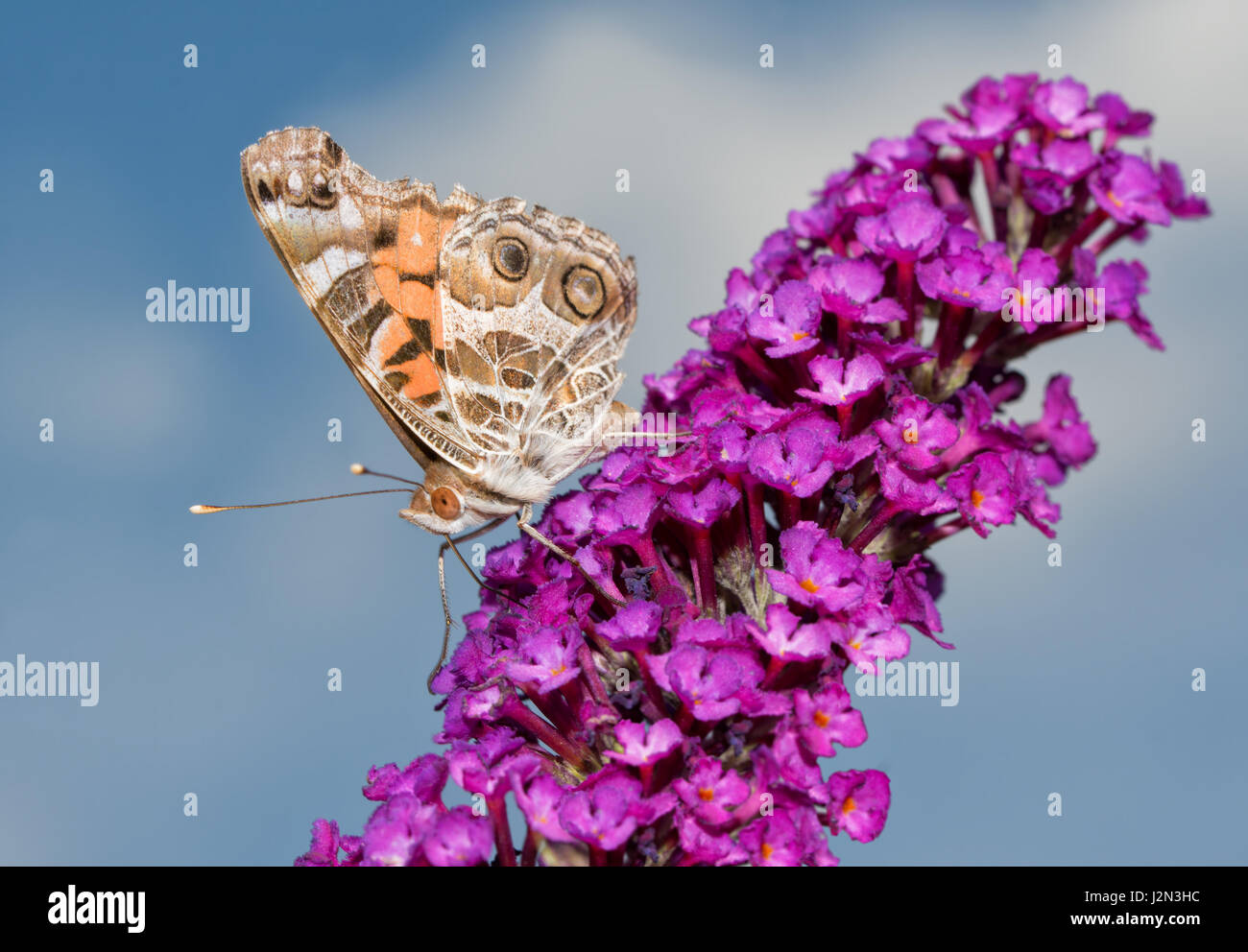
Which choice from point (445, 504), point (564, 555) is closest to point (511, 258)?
point (445, 504)

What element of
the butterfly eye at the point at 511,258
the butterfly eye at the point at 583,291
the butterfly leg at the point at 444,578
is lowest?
the butterfly leg at the point at 444,578

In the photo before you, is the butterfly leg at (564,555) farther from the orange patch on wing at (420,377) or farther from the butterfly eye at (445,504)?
the orange patch on wing at (420,377)

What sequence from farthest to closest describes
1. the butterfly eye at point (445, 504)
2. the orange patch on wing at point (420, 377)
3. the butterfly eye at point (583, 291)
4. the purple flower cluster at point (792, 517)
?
the butterfly eye at point (583, 291)
the orange patch on wing at point (420, 377)
the butterfly eye at point (445, 504)
the purple flower cluster at point (792, 517)

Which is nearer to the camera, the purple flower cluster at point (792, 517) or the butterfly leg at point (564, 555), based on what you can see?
the purple flower cluster at point (792, 517)

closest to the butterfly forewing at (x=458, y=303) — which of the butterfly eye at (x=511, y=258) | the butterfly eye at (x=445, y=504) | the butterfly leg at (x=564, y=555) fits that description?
the butterfly eye at (x=511, y=258)

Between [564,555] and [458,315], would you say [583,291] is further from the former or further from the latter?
[564,555]

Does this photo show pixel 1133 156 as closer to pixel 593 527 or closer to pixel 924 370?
pixel 924 370

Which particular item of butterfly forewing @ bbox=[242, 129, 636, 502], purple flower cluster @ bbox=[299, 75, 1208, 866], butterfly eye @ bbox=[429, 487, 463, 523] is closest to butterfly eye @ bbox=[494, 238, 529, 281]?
butterfly forewing @ bbox=[242, 129, 636, 502]

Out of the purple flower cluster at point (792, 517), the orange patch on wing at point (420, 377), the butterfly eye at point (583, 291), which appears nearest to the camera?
the purple flower cluster at point (792, 517)
